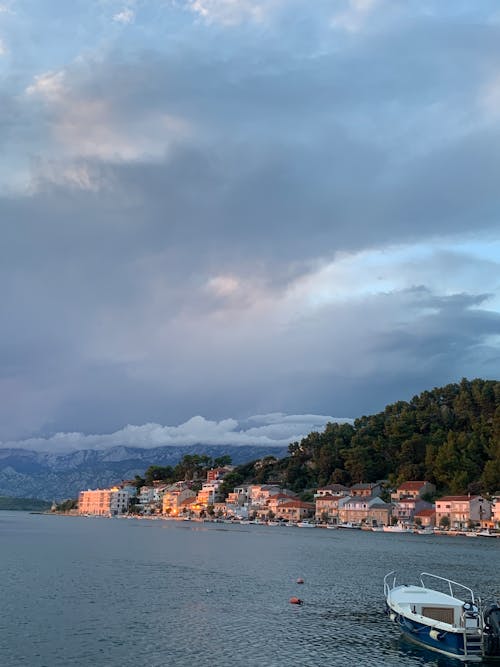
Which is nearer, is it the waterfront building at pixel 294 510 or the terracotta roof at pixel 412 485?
the terracotta roof at pixel 412 485

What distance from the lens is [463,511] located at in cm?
15275

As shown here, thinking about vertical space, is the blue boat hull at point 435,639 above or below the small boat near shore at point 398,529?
above

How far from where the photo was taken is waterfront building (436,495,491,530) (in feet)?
497

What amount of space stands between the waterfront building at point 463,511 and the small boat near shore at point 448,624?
120583 millimetres

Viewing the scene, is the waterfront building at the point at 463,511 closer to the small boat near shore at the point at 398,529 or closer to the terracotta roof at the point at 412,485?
Result: the small boat near shore at the point at 398,529

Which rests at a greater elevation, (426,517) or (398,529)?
(426,517)

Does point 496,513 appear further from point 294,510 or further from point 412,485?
point 294,510

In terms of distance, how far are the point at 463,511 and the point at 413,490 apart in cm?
1874

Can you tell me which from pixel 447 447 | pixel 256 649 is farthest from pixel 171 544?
pixel 447 447

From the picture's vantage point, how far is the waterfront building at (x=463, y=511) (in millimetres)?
151500

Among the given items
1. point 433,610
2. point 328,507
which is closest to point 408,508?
point 328,507

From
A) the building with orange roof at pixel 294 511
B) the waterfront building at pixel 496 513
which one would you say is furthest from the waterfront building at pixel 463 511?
the building with orange roof at pixel 294 511

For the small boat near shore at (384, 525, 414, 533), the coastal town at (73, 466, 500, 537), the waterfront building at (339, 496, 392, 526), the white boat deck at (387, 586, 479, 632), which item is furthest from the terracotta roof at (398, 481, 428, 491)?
the white boat deck at (387, 586, 479, 632)

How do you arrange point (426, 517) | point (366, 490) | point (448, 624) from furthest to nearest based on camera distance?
1. point (366, 490)
2. point (426, 517)
3. point (448, 624)
